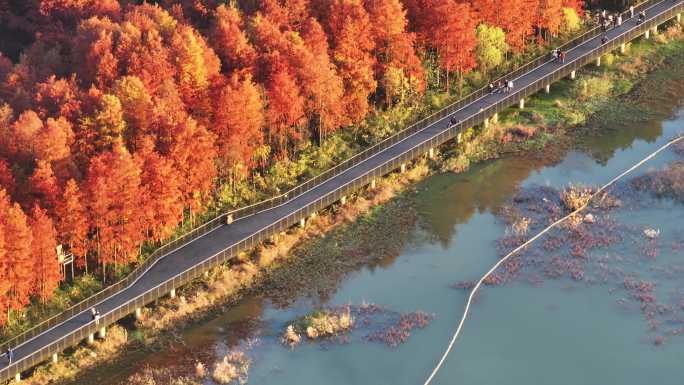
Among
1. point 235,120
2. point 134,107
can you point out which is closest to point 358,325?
point 235,120

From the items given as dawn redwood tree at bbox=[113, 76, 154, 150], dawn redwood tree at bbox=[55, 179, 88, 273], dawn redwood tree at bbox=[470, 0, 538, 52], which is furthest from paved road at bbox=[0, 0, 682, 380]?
dawn redwood tree at bbox=[113, 76, 154, 150]

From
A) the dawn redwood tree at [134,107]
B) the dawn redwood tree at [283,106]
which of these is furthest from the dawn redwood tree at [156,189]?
the dawn redwood tree at [283,106]

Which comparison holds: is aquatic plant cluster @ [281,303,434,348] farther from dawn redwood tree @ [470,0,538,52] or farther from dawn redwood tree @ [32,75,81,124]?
dawn redwood tree @ [470,0,538,52]

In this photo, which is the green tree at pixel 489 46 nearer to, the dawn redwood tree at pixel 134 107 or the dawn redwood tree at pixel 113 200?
the dawn redwood tree at pixel 134 107

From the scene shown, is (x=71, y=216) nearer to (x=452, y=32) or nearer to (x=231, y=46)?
(x=231, y=46)

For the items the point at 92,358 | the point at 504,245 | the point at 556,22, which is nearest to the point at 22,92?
the point at 92,358

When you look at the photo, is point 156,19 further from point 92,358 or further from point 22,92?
point 92,358
